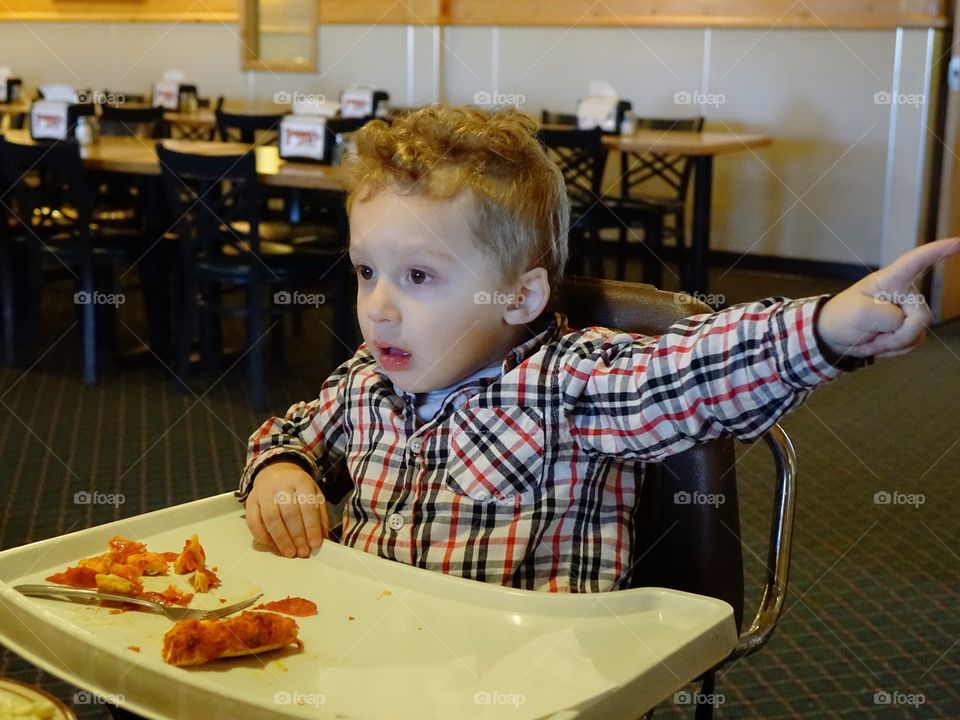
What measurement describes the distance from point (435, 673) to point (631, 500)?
0.38 metres

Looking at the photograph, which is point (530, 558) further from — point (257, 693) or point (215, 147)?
point (215, 147)

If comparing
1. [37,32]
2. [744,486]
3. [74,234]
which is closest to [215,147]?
[74,234]

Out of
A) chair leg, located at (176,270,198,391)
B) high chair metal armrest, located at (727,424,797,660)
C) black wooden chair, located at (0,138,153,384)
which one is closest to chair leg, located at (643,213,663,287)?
chair leg, located at (176,270,198,391)

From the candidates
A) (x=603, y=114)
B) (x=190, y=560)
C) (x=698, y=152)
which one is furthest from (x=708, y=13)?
(x=190, y=560)

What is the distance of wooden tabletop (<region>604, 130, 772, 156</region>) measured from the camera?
486cm

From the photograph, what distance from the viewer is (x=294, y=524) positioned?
4.12ft

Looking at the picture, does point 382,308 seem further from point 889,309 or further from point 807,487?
point 807,487

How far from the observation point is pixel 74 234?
4.58 metres

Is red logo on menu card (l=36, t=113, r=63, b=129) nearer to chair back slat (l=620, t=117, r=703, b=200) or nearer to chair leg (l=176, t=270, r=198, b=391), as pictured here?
chair leg (l=176, t=270, r=198, b=391)

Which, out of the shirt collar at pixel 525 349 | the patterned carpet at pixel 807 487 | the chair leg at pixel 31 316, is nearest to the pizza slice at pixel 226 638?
the shirt collar at pixel 525 349

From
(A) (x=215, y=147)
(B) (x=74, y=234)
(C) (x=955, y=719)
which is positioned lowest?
(C) (x=955, y=719)

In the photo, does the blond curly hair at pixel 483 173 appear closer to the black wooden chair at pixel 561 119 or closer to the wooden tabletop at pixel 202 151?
the wooden tabletop at pixel 202 151

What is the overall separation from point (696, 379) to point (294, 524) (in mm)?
469

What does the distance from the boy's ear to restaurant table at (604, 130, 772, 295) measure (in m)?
3.69
